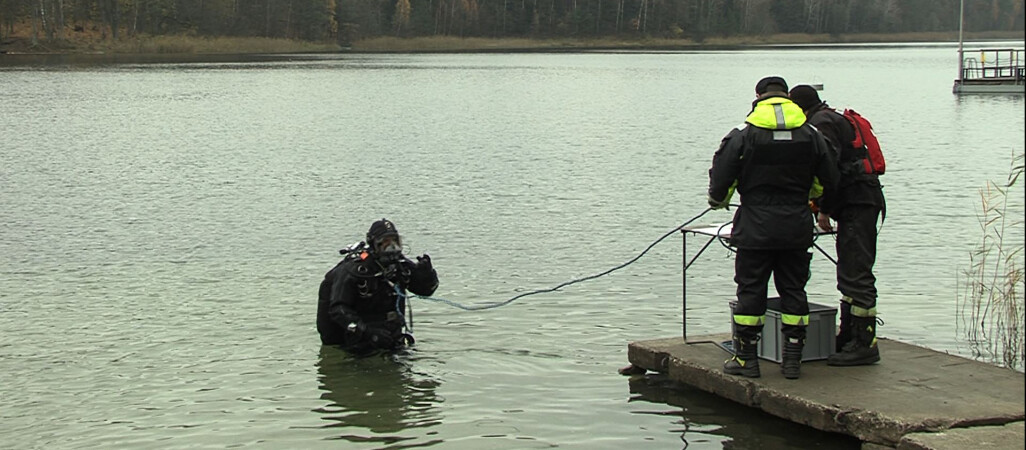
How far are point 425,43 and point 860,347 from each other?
370ft

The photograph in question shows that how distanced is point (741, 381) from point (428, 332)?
13.4 ft

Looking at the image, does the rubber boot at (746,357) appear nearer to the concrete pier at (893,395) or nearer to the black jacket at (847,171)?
the concrete pier at (893,395)

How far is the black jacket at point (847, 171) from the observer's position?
7773 mm

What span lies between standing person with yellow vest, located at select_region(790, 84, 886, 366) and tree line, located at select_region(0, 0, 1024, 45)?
305ft

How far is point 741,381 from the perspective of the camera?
795 cm

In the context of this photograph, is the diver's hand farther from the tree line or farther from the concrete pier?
the tree line

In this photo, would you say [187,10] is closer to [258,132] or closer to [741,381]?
[258,132]

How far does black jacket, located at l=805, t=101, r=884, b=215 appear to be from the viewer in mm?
7773

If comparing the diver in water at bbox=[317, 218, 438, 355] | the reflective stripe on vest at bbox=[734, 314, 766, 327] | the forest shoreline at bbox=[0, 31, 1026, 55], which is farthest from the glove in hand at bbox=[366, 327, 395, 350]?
the forest shoreline at bbox=[0, 31, 1026, 55]

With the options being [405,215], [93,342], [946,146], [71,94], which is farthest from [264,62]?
[93,342]

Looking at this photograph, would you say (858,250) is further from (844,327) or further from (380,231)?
(380,231)

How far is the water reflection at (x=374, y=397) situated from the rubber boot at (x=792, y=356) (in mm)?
2307

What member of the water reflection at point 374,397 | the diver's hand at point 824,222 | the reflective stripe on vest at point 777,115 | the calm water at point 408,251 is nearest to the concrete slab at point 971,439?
the calm water at point 408,251

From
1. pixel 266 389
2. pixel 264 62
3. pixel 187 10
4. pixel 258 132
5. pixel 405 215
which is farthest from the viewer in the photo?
pixel 187 10
